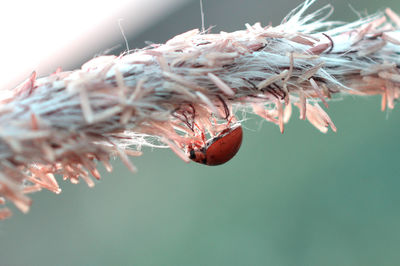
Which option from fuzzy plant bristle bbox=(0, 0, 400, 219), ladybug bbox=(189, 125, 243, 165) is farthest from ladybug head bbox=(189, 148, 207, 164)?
fuzzy plant bristle bbox=(0, 0, 400, 219)

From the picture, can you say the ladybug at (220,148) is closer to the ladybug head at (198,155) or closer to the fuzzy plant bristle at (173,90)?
the ladybug head at (198,155)

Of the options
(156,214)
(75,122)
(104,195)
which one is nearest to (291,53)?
(75,122)

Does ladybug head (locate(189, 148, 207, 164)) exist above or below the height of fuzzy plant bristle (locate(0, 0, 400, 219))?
below

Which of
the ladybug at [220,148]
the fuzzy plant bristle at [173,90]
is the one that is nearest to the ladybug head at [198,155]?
the ladybug at [220,148]

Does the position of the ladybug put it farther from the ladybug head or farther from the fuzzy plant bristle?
the fuzzy plant bristle

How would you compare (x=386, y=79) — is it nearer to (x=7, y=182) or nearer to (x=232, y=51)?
(x=232, y=51)

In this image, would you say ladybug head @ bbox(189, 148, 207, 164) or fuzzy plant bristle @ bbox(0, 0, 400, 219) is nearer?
fuzzy plant bristle @ bbox(0, 0, 400, 219)

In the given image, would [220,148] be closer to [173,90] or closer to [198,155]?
[198,155]

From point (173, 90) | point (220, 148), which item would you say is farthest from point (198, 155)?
point (173, 90)
